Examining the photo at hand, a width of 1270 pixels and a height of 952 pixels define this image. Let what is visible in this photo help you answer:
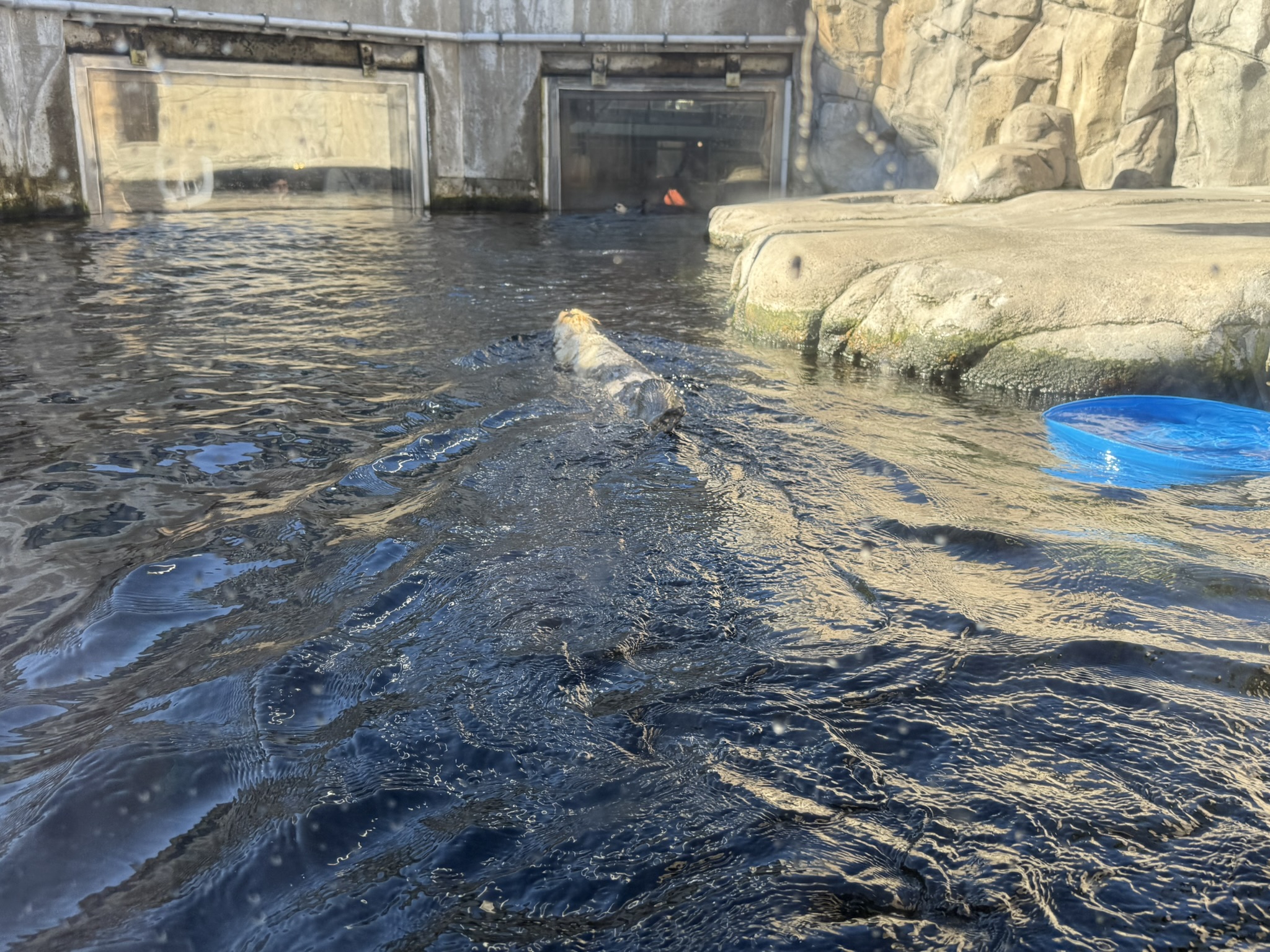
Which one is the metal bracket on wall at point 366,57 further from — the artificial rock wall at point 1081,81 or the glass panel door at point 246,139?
the artificial rock wall at point 1081,81

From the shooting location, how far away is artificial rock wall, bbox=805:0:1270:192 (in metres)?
8.68

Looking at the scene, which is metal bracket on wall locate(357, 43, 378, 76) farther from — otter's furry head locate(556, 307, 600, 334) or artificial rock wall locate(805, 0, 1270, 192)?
otter's furry head locate(556, 307, 600, 334)

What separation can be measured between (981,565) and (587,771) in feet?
4.78

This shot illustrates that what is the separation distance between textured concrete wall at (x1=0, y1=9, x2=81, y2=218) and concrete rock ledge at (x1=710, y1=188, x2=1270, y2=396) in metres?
9.64

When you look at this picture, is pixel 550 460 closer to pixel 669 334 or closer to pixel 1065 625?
pixel 1065 625

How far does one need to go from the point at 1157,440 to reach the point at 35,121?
42.3 feet

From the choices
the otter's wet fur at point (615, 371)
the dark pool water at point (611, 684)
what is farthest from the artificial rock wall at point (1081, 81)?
the dark pool water at point (611, 684)

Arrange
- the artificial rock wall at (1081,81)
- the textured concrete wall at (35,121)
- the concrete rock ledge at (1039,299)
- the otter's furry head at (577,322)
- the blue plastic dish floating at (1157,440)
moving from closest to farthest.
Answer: the blue plastic dish floating at (1157,440), the concrete rock ledge at (1039,299), the otter's furry head at (577,322), the artificial rock wall at (1081,81), the textured concrete wall at (35,121)

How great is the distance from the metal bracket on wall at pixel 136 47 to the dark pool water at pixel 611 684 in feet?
33.7

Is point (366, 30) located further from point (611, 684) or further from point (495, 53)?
point (611, 684)

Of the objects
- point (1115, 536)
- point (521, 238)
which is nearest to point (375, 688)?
point (1115, 536)

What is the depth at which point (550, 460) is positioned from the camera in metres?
3.63

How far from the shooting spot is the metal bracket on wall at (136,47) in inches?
483

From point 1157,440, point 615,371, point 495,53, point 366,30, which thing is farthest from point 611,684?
point 495,53
